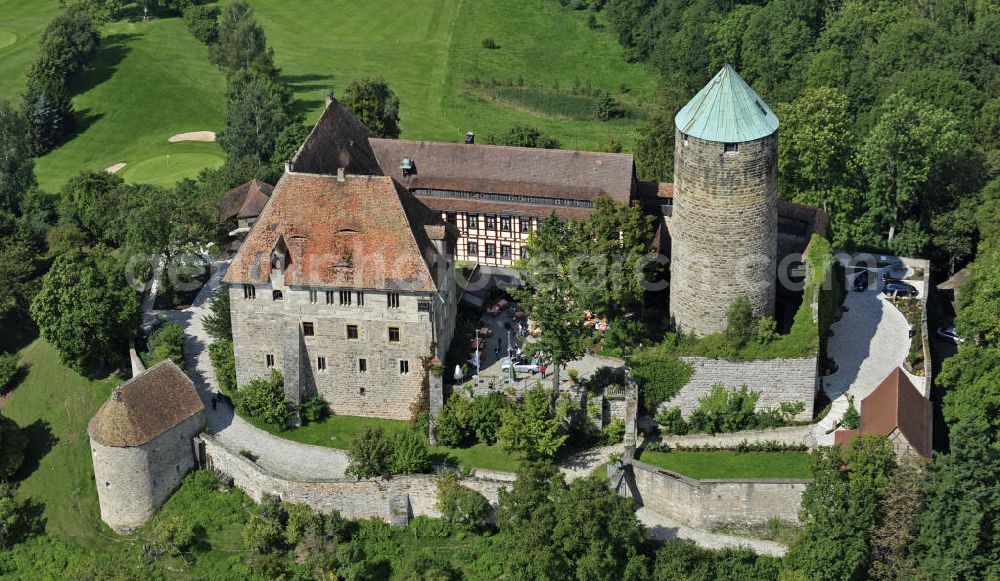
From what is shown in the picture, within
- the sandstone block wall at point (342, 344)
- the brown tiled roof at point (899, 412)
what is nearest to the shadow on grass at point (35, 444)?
the sandstone block wall at point (342, 344)

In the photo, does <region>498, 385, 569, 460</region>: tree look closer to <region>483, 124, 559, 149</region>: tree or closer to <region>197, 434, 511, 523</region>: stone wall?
<region>197, 434, 511, 523</region>: stone wall

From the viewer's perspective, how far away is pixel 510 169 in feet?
299

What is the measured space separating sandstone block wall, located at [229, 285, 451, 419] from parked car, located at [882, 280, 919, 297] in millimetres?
30123

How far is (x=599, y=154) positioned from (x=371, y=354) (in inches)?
943

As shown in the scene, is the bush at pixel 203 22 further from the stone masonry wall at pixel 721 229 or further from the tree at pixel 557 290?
the stone masonry wall at pixel 721 229

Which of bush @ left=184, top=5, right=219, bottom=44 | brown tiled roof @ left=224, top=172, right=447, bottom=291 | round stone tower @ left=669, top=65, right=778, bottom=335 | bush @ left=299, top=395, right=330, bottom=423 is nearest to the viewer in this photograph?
round stone tower @ left=669, top=65, right=778, bottom=335

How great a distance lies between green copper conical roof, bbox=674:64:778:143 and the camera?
2785 inches

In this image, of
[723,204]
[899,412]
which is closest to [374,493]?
[723,204]

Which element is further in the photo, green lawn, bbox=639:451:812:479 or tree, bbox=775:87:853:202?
tree, bbox=775:87:853:202

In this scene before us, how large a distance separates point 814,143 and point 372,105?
125 ft

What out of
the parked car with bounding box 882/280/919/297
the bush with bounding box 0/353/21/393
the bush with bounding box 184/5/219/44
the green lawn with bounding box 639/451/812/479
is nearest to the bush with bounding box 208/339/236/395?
the bush with bounding box 0/353/21/393

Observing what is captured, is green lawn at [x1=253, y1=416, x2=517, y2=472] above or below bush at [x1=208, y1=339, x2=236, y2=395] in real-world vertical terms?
below

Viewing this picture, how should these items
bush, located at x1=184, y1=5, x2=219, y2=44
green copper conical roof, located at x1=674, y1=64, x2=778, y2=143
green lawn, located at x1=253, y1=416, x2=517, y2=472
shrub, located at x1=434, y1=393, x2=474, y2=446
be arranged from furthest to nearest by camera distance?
bush, located at x1=184, y1=5, x2=219, y2=44
shrub, located at x1=434, y1=393, x2=474, y2=446
green lawn, located at x1=253, y1=416, x2=517, y2=472
green copper conical roof, located at x1=674, y1=64, x2=778, y2=143

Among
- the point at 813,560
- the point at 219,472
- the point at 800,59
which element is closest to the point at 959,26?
the point at 800,59
